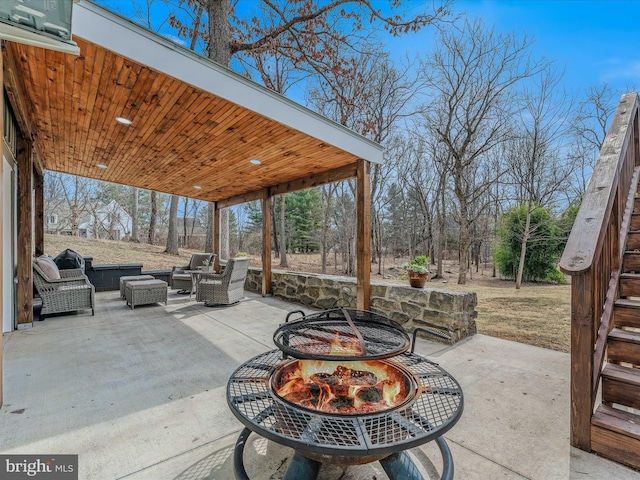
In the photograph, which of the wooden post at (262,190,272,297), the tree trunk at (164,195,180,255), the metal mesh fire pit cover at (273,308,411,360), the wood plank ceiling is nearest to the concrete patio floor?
the metal mesh fire pit cover at (273,308,411,360)

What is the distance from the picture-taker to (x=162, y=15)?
28.8 ft

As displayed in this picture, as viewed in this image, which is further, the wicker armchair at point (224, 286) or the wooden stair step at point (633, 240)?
the wicker armchair at point (224, 286)

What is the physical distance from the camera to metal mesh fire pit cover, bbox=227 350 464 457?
1111 millimetres

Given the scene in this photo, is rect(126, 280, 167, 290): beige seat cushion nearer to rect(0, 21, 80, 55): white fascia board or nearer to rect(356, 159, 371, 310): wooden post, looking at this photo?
rect(356, 159, 371, 310): wooden post

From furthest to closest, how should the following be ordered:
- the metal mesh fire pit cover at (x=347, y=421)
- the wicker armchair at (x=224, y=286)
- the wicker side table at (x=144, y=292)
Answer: the wicker armchair at (x=224, y=286)
the wicker side table at (x=144, y=292)
the metal mesh fire pit cover at (x=347, y=421)

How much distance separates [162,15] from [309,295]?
8.98 m

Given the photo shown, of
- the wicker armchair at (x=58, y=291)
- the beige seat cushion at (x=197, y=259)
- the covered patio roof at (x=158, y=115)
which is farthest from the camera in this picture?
the beige seat cushion at (x=197, y=259)

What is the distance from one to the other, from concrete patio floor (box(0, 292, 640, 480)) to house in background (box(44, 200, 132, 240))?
17.8 m

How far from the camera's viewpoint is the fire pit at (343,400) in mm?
1158

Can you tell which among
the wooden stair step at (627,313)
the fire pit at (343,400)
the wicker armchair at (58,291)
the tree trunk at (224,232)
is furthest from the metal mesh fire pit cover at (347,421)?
the tree trunk at (224,232)

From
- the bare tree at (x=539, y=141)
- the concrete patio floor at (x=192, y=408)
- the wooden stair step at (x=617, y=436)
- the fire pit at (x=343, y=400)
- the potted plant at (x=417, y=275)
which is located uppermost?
the bare tree at (x=539, y=141)

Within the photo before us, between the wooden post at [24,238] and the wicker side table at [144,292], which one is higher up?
the wooden post at [24,238]

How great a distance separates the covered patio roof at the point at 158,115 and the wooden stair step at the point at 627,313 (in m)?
2.98

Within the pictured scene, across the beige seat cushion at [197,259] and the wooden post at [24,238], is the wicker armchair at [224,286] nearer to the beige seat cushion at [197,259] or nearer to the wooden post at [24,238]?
the beige seat cushion at [197,259]
